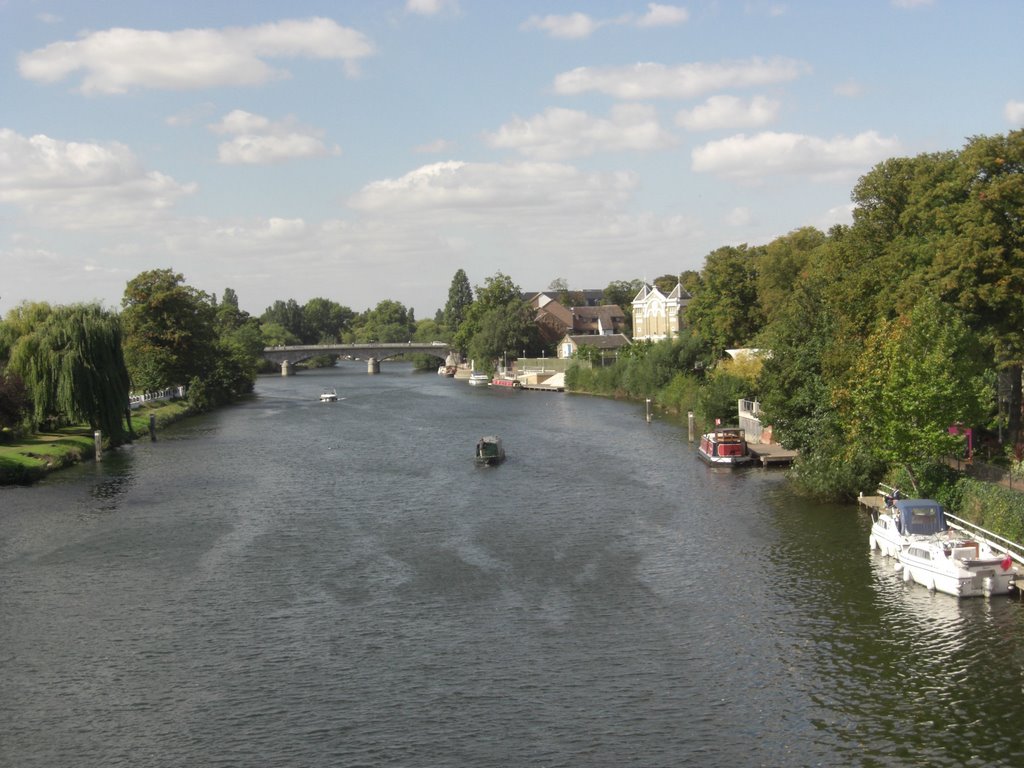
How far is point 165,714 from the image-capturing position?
2639 centimetres

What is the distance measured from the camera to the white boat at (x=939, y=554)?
32.4 m

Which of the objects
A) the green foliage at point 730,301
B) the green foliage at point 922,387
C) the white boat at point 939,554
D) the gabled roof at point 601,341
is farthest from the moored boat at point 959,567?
the gabled roof at point 601,341

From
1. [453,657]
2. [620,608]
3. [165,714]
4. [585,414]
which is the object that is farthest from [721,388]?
[165,714]

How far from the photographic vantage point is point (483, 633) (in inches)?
1248

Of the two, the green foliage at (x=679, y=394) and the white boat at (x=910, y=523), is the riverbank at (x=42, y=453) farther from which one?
the white boat at (x=910, y=523)

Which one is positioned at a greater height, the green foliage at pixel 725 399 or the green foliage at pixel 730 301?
the green foliage at pixel 730 301

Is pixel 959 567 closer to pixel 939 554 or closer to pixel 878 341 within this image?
pixel 939 554

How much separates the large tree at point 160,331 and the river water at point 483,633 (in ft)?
161

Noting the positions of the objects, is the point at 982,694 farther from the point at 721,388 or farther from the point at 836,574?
the point at 721,388

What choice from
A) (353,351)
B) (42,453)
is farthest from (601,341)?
(42,453)

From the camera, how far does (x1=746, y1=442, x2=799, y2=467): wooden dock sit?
60938 mm

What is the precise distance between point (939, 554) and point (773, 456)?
1103 inches

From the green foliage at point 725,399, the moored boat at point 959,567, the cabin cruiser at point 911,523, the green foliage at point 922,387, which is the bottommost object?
the moored boat at point 959,567

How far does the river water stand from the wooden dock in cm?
428
